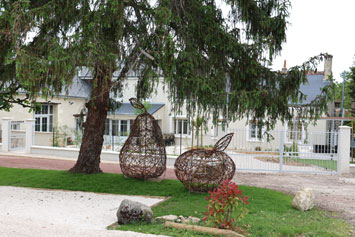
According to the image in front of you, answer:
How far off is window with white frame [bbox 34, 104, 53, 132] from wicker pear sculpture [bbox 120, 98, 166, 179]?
14927 millimetres

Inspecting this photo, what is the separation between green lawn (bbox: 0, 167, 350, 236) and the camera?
6.53 meters

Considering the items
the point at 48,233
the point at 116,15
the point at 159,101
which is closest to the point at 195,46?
the point at 116,15

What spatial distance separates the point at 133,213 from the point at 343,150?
1120 cm

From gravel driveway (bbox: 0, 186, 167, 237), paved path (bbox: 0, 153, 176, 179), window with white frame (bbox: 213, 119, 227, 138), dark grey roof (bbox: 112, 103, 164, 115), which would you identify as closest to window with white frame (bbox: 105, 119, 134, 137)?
dark grey roof (bbox: 112, 103, 164, 115)

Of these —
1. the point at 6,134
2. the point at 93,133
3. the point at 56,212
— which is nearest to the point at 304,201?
the point at 56,212

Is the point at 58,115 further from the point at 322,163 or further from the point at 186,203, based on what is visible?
the point at 186,203

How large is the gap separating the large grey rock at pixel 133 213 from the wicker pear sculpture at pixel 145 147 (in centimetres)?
383

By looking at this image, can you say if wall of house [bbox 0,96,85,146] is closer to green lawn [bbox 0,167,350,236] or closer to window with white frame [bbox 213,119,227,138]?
green lawn [bbox 0,167,350,236]

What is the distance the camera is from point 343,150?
1487 cm

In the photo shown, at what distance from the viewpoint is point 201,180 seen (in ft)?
30.5

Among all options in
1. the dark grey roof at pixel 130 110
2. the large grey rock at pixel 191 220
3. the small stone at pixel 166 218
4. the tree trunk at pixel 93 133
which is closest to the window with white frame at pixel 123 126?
the dark grey roof at pixel 130 110

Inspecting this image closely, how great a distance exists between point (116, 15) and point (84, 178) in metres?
5.17

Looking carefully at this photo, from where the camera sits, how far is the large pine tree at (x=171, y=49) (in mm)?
7992

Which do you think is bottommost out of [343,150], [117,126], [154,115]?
[343,150]
